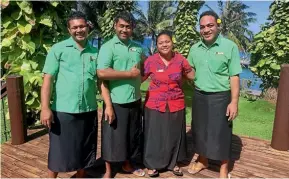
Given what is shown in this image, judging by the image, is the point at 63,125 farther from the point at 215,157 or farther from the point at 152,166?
the point at 215,157

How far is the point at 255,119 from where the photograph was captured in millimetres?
7355

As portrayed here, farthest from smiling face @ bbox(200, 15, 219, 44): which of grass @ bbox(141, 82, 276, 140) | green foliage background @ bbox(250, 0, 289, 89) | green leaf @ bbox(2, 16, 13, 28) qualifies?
green foliage background @ bbox(250, 0, 289, 89)

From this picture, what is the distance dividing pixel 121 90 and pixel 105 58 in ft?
1.23

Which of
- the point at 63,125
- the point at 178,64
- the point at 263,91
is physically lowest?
the point at 263,91

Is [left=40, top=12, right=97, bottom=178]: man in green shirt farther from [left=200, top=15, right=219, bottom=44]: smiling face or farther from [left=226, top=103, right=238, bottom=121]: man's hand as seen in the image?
[left=226, top=103, right=238, bottom=121]: man's hand

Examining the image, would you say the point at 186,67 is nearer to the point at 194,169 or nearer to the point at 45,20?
the point at 194,169

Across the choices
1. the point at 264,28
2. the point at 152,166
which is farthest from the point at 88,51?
the point at 264,28

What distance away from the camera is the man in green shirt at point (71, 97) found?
273cm

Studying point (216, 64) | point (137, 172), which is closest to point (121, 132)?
point (137, 172)

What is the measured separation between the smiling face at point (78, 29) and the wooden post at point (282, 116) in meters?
2.92

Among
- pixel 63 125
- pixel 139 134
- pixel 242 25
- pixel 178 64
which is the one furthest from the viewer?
Result: pixel 242 25

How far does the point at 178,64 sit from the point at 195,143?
1.00 m

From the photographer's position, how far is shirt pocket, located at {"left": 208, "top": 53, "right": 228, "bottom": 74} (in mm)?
3004

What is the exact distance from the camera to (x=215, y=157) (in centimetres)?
326
